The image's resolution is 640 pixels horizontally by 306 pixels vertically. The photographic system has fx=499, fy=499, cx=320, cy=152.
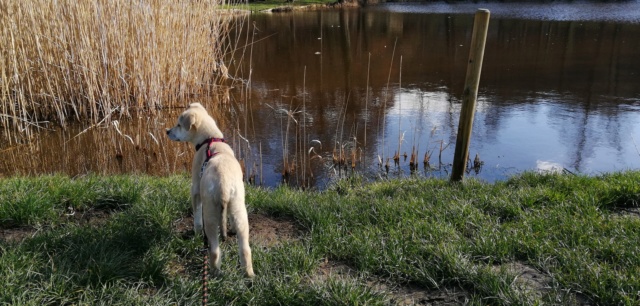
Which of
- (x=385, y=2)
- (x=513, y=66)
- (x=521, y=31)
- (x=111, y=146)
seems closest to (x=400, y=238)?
(x=111, y=146)

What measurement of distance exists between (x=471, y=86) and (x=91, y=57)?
6592 mm

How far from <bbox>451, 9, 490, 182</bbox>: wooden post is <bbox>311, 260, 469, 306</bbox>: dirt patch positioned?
2642mm

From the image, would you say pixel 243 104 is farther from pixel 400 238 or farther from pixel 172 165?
pixel 400 238

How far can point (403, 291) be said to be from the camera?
3551 millimetres

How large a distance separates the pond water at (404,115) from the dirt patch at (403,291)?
3661mm

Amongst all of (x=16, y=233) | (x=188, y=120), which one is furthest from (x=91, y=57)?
(x=188, y=120)

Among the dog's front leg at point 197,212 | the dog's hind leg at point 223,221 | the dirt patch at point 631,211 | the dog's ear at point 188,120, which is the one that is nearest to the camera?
the dog's hind leg at point 223,221

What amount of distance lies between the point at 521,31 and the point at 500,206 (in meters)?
19.5

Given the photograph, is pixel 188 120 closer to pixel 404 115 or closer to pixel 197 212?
pixel 197 212

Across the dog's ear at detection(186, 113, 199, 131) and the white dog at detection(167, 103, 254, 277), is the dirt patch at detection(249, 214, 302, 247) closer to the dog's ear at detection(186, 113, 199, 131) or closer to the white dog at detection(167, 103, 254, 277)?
the white dog at detection(167, 103, 254, 277)

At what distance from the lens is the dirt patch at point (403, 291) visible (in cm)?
340

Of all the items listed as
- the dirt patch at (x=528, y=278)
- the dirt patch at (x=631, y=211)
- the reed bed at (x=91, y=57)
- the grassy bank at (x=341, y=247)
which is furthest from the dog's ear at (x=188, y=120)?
the reed bed at (x=91, y=57)

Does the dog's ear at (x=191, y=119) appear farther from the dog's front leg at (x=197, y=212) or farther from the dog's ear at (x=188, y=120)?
the dog's front leg at (x=197, y=212)

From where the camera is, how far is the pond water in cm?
805
